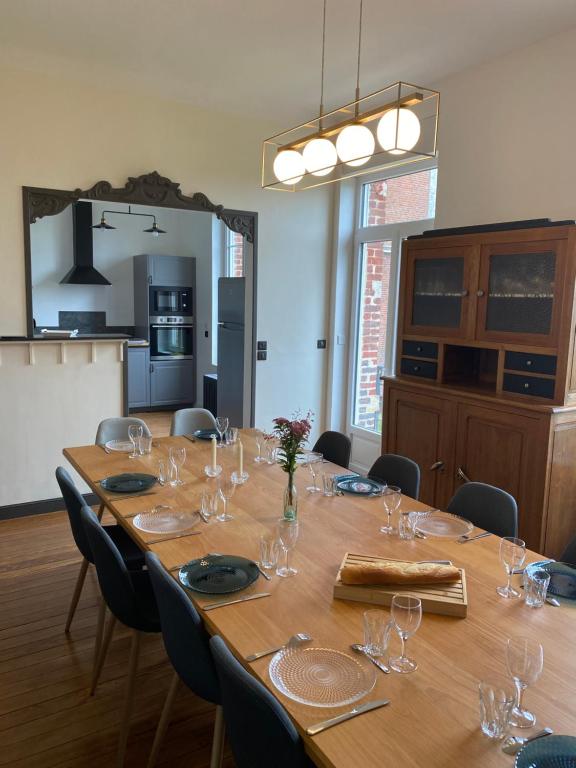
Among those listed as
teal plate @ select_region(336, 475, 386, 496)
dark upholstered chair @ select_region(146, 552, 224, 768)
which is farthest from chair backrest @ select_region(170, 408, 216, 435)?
dark upholstered chair @ select_region(146, 552, 224, 768)

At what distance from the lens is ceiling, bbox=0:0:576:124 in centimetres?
317

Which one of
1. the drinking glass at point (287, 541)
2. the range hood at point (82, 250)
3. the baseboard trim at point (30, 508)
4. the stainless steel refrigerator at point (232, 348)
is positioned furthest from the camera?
the range hood at point (82, 250)

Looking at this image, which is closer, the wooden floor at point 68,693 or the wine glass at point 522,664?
the wine glass at point 522,664

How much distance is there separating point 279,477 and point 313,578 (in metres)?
1.04

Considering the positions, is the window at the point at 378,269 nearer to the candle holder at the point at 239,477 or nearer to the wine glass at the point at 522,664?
the candle holder at the point at 239,477

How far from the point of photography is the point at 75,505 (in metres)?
2.60

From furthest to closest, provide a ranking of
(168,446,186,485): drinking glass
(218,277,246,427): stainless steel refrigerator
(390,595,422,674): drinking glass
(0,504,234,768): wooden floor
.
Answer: (218,277,246,427): stainless steel refrigerator
(168,446,186,485): drinking glass
(0,504,234,768): wooden floor
(390,595,422,674): drinking glass

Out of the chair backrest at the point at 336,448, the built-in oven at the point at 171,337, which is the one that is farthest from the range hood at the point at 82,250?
the chair backrest at the point at 336,448

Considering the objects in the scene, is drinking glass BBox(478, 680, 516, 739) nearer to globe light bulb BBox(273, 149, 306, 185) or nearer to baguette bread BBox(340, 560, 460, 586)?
baguette bread BBox(340, 560, 460, 586)

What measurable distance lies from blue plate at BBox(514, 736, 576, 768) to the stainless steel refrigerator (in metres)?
4.45

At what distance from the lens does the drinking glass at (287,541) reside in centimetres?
193

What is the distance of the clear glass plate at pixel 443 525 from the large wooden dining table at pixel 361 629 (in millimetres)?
85

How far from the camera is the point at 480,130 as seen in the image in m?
4.02

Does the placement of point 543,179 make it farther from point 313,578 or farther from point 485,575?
point 313,578
